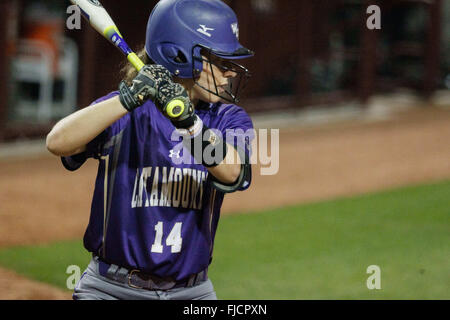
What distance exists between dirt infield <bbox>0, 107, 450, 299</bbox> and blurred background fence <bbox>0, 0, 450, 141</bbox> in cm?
98

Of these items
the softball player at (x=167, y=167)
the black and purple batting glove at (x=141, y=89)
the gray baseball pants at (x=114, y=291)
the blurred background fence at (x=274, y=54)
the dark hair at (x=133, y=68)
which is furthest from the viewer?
the blurred background fence at (x=274, y=54)

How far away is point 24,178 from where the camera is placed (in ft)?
30.0

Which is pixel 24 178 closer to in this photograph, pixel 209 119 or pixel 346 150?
pixel 346 150

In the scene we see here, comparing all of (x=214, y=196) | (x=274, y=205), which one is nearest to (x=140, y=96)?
(x=214, y=196)

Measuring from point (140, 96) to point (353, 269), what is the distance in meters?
4.17

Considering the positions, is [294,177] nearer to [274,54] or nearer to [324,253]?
[324,253]

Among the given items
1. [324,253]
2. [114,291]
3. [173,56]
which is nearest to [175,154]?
[173,56]

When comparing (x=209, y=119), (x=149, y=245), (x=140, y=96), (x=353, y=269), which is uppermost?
(x=140, y=96)

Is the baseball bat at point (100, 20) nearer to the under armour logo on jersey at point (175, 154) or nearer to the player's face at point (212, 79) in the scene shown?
the player's face at point (212, 79)

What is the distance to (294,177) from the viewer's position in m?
9.97

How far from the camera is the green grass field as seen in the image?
237 inches

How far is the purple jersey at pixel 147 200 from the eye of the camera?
9.63ft

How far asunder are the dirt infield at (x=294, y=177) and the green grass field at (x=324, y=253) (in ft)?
1.32

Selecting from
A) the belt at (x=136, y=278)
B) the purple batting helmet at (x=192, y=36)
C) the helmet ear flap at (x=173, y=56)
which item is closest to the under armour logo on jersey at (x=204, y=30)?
the purple batting helmet at (x=192, y=36)
